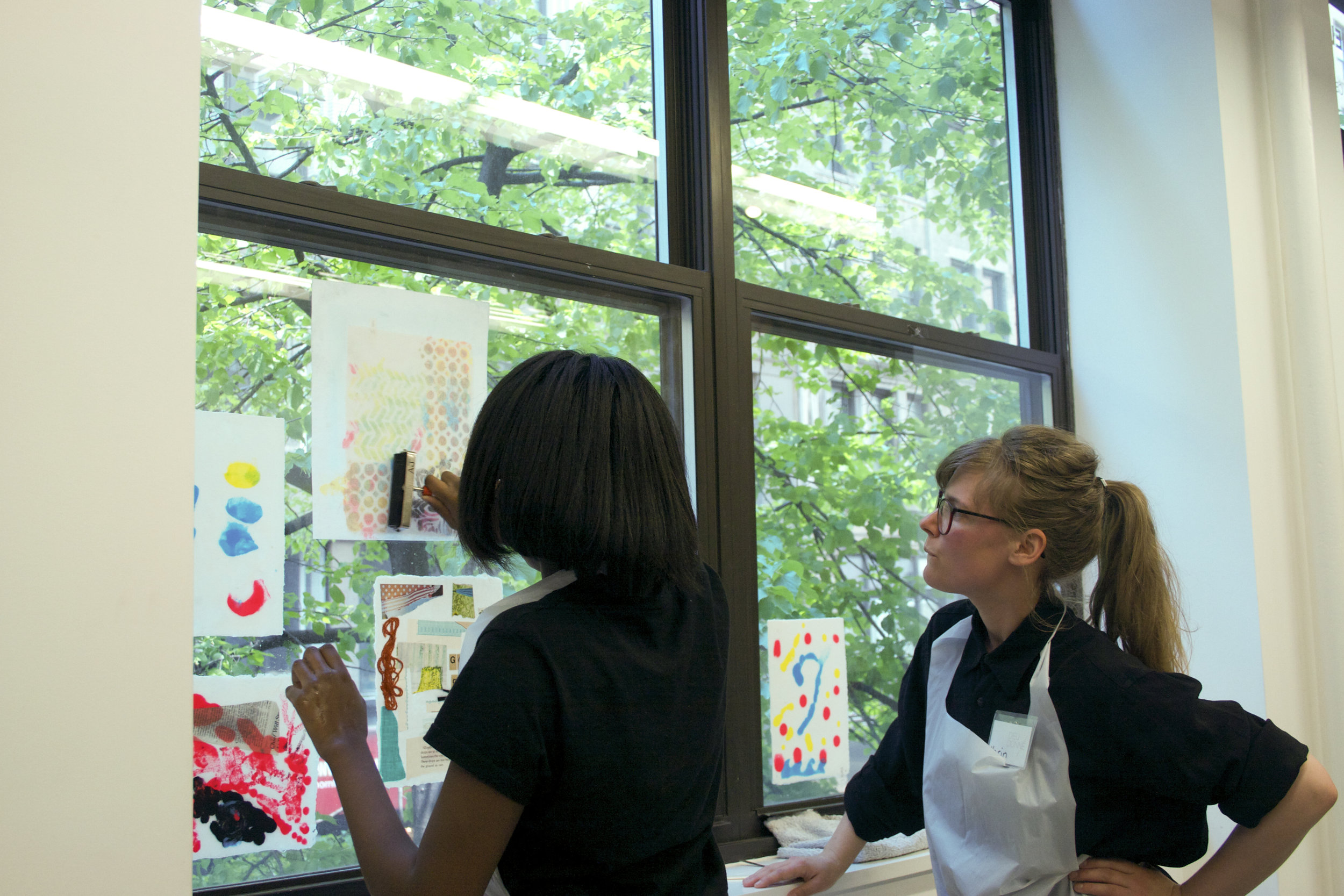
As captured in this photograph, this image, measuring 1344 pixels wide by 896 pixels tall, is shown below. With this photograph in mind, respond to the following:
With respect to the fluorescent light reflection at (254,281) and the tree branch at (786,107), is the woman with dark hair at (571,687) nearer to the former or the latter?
the fluorescent light reflection at (254,281)

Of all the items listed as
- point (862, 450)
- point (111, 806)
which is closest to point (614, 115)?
point (862, 450)

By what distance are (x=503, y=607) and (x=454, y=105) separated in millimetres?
915

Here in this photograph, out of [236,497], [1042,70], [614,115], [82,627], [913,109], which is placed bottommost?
[82,627]

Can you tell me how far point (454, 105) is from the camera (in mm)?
1623

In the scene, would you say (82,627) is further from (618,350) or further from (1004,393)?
(1004,393)

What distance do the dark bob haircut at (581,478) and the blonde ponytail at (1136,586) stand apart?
74 cm

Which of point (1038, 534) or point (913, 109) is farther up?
point (913, 109)

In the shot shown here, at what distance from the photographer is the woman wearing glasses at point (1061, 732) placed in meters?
1.34

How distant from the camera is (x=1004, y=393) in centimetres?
247

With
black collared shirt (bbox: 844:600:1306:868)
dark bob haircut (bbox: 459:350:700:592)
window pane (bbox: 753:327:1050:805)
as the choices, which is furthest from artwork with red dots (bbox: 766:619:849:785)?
dark bob haircut (bbox: 459:350:700:592)

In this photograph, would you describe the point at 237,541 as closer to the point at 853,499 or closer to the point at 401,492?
the point at 401,492

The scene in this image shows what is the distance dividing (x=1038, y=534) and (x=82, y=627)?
1.22 meters

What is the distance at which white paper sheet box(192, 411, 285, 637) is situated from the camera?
130cm

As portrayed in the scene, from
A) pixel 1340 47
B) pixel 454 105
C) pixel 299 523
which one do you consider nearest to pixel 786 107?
pixel 454 105
